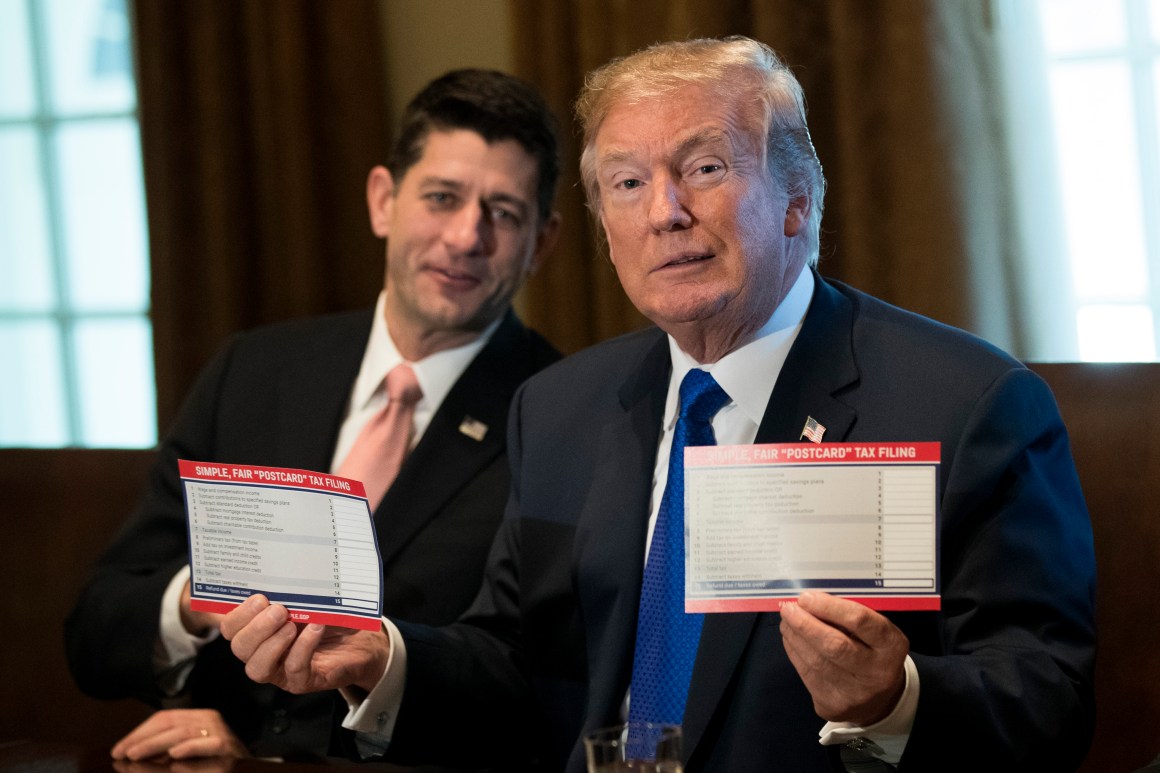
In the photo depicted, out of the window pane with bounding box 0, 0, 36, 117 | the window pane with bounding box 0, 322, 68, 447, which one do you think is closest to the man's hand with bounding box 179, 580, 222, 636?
the window pane with bounding box 0, 322, 68, 447

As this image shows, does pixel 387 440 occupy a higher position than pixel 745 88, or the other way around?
pixel 745 88

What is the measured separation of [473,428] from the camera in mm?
2645

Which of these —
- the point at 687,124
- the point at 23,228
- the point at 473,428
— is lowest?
the point at 473,428

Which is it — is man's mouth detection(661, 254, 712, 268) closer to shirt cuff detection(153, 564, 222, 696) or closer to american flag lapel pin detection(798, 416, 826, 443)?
american flag lapel pin detection(798, 416, 826, 443)

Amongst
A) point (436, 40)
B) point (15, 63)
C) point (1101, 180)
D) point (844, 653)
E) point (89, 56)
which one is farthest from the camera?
point (15, 63)

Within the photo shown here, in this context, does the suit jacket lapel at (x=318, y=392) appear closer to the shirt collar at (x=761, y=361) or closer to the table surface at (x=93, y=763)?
the table surface at (x=93, y=763)

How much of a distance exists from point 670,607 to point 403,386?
3.09ft

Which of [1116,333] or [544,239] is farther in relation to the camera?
[1116,333]

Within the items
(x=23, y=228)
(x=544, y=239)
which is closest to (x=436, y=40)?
(x=544, y=239)

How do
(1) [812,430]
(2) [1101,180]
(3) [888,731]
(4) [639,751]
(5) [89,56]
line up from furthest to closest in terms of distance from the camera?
(5) [89,56] → (2) [1101,180] → (1) [812,430] → (3) [888,731] → (4) [639,751]

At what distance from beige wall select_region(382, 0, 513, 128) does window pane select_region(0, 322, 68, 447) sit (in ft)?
6.41

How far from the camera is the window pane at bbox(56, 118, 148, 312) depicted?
501cm

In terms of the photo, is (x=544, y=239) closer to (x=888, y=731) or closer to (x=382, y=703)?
(x=382, y=703)

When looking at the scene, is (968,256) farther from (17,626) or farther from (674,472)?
(17,626)
